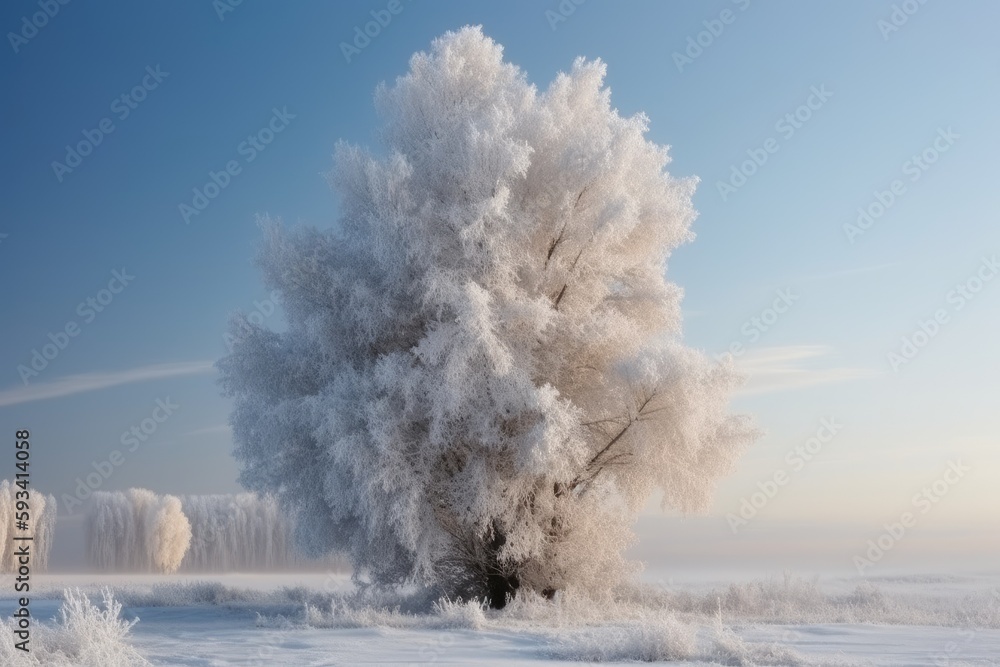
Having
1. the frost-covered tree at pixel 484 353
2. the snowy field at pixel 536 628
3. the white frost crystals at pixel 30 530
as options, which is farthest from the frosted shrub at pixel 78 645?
the white frost crystals at pixel 30 530

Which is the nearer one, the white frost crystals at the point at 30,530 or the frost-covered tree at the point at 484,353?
the frost-covered tree at the point at 484,353

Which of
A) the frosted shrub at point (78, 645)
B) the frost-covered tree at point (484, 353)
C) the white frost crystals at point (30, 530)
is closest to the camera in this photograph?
the frosted shrub at point (78, 645)

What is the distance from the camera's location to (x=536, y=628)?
44.4ft

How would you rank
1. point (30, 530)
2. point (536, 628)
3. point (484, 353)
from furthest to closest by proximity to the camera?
point (30, 530) → point (484, 353) → point (536, 628)

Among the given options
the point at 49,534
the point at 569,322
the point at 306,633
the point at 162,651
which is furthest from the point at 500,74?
the point at 49,534

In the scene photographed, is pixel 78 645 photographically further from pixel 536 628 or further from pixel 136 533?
pixel 136 533

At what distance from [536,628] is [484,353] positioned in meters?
5.17

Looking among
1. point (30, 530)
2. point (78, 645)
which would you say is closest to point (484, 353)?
point (78, 645)

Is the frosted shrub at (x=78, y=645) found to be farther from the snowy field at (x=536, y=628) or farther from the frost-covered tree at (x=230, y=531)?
the frost-covered tree at (x=230, y=531)

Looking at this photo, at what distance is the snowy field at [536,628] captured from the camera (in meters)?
9.97

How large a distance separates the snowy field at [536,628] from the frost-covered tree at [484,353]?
161 cm

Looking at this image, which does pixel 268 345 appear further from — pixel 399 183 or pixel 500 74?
pixel 500 74

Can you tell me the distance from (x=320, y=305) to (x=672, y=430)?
293 inches

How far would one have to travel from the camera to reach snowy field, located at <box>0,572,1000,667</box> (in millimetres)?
9969
